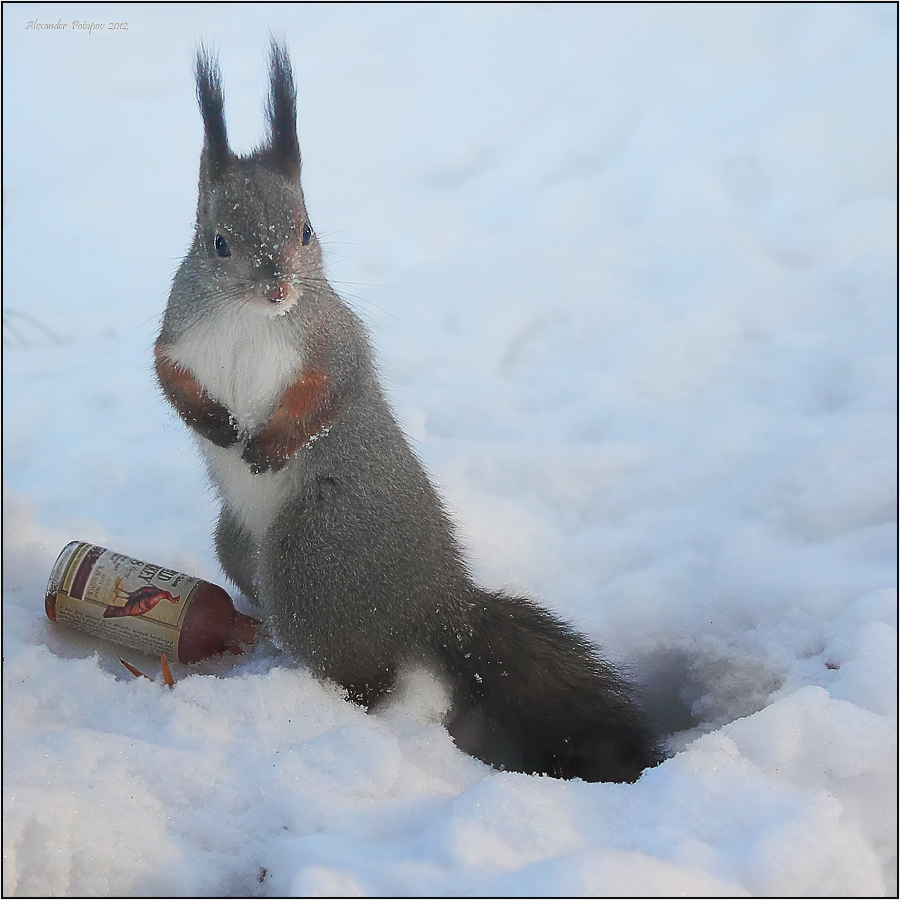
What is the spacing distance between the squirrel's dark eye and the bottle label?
3.13 feet

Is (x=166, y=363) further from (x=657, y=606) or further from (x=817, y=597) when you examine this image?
(x=817, y=597)

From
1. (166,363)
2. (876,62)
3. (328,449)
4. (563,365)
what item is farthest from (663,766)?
(876,62)

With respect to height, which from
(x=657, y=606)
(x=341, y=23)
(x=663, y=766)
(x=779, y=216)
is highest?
(x=341, y=23)

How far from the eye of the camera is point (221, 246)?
100.0 inches

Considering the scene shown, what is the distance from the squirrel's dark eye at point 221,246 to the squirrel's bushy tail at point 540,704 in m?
1.20

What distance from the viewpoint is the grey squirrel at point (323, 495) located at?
8.32 ft

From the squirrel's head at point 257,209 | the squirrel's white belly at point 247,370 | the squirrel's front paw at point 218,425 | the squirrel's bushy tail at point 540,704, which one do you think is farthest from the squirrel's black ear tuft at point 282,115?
the squirrel's bushy tail at point 540,704

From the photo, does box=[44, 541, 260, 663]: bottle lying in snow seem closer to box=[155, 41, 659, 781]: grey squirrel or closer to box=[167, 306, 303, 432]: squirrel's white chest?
box=[155, 41, 659, 781]: grey squirrel

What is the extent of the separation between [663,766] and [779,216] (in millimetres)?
3740

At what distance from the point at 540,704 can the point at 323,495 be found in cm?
83

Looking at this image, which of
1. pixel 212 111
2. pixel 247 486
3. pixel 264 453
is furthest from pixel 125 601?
pixel 212 111

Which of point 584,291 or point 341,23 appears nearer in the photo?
point 584,291

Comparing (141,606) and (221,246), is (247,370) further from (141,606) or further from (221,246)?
(141,606)

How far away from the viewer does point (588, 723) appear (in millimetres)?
2594
